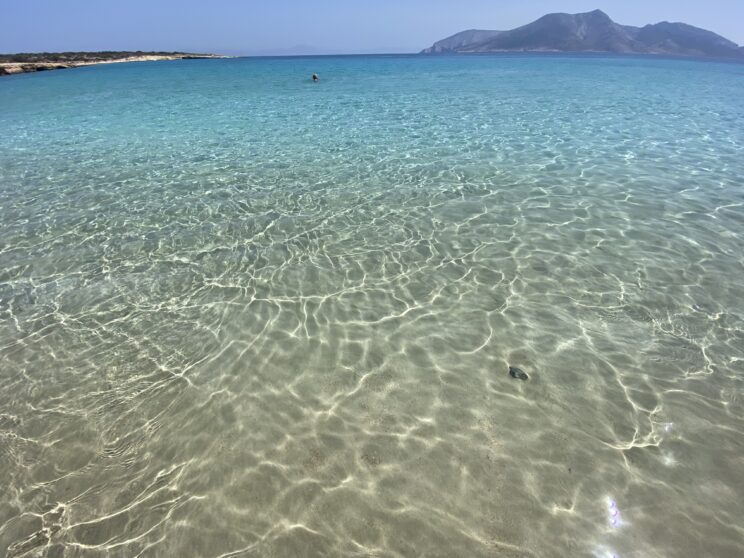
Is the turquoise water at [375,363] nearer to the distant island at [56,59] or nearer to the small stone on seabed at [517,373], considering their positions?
the small stone on seabed at [517,373]

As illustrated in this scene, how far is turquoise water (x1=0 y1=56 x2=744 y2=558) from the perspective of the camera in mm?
3684

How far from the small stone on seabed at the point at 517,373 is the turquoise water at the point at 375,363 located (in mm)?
88

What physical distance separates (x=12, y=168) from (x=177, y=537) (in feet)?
54.6

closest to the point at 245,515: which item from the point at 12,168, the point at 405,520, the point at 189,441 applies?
the point at 189,441

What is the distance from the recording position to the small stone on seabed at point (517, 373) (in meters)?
5.08

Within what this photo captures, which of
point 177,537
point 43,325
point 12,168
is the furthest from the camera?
point 12,168

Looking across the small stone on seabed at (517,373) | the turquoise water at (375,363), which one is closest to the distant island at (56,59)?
the turquoise water at (375,363)

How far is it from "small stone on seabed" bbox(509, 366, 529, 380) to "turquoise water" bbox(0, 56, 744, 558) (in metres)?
0.09

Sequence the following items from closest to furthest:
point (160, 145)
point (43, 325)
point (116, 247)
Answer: point (43, 325) < point (116, 247) < point (160, 145)

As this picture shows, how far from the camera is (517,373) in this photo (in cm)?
513

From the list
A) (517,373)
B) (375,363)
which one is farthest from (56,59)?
(517,373)

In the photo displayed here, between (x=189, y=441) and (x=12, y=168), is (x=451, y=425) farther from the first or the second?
(x=12, y=168)

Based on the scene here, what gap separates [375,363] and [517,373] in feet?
6.22

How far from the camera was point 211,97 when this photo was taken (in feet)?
102
